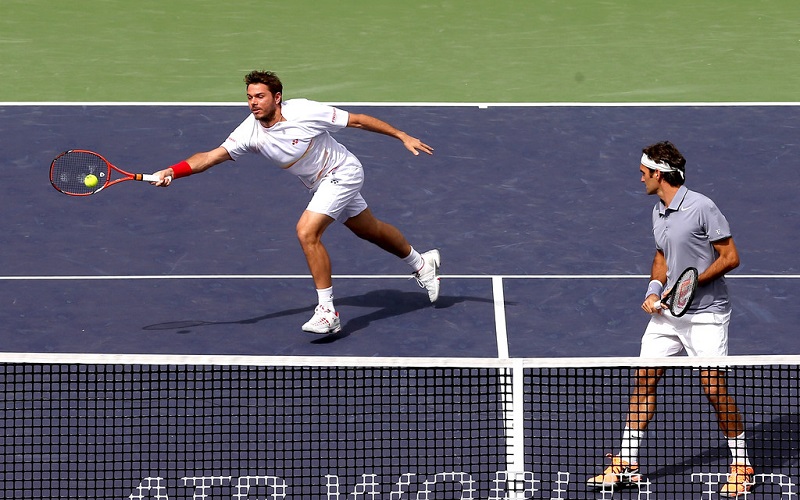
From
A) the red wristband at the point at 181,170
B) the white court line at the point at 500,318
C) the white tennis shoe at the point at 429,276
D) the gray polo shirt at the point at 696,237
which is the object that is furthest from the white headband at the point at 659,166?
the red wristband at the point at 181,170

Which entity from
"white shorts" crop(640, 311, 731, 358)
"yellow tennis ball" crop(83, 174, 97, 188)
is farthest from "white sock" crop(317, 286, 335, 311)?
"white shorts" crop(640, 311, 731, 358)

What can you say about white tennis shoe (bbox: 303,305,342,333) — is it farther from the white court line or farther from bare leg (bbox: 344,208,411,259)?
the white court line

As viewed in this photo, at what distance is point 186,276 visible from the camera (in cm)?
1141

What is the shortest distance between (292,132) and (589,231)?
3413 millimetres

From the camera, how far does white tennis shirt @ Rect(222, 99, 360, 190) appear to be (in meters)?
9.96

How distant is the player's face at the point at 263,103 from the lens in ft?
32.1

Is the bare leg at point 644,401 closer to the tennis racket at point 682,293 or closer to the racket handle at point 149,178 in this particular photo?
the tennis racket at point 682,293

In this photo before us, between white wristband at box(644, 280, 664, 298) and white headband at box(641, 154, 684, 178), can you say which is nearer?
white headband at box(641, 154, 684, 178)

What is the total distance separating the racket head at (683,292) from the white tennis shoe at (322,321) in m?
3.13

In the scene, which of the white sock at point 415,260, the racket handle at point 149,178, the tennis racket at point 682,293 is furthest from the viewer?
the white sock at point 415,260

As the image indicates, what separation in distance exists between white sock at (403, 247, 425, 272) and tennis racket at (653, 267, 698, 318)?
3.34 metres

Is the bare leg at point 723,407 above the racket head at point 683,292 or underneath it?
underneath

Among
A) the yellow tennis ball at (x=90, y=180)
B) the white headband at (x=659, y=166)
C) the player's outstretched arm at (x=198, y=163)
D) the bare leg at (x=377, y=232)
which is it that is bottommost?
the white headband at (x=659, y=166)

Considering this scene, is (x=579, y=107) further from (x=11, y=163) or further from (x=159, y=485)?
(x=159, y=485)
